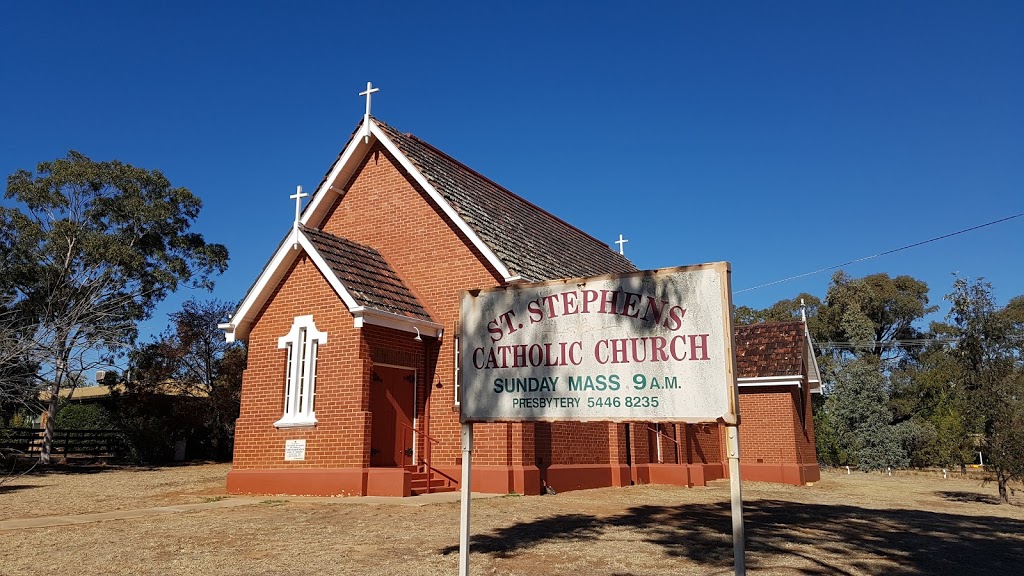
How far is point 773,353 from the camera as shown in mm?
25266

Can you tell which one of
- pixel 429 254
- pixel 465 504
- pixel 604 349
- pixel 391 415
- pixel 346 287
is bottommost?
pixel 465 504

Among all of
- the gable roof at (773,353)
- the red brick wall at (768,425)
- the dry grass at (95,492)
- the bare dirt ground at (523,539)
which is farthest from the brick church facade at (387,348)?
the gable roof at (773,353)

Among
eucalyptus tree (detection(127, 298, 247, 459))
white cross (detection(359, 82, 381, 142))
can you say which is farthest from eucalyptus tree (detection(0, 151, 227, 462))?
white cross (detection(359, 82, 381, 142))

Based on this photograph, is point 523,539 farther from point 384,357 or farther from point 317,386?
point 317,386

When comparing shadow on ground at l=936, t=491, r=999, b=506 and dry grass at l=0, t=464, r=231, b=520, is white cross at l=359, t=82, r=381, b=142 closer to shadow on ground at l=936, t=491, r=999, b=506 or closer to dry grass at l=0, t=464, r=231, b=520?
dry grass at l=0, t=464, r=231, b=520

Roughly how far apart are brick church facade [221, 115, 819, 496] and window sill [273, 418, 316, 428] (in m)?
0.03

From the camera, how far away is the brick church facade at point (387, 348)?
14609 millimetres

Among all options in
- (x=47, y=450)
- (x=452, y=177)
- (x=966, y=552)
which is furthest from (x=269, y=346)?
(x=47, y=450)

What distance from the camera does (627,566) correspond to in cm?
750

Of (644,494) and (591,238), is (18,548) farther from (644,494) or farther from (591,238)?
(591,238)

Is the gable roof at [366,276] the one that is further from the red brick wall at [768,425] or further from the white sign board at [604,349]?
the red brick wall at [768,425]

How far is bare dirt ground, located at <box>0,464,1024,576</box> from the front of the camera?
24.8 feet

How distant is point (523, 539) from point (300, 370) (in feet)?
25.7

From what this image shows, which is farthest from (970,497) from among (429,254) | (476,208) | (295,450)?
(295,450)
